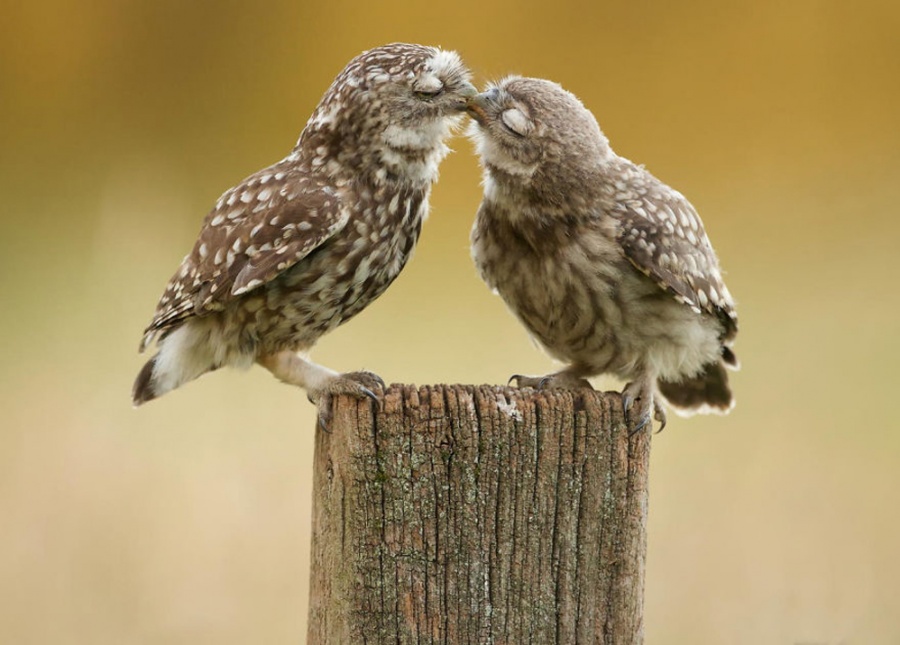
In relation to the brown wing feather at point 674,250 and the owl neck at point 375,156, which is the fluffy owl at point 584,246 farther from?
the owl neck at point 375,156

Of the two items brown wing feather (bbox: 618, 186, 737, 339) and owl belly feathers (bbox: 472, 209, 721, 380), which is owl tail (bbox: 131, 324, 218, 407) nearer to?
owl belly feathers (bbox: 472, 209, 721, 380)

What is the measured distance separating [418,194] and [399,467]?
170 centimetres

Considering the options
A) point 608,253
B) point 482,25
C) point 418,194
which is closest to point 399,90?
point 418,194

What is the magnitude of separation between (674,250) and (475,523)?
1.71 metres

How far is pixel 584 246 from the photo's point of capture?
4379 millimetres

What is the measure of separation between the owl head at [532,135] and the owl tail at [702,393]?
3.43 ft

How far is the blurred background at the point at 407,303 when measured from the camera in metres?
5.68

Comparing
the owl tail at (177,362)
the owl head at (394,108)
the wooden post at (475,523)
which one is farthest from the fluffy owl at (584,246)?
the wooden post at (475,523)

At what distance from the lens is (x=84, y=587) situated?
219 inches

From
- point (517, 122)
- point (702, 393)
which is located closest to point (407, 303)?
point (702, 393)

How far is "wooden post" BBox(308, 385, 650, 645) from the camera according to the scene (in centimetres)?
301

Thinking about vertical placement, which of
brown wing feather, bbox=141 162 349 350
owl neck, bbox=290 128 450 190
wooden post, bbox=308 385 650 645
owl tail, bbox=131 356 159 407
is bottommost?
wooden post, bbox=308 385 650 645

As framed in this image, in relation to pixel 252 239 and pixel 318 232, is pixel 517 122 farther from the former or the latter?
pixel 252 239

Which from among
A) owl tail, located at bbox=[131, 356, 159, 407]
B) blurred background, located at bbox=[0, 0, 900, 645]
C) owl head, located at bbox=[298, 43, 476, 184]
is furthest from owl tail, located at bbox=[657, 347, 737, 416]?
owl tail, located at bbox=[131, 356, 159, 407]
